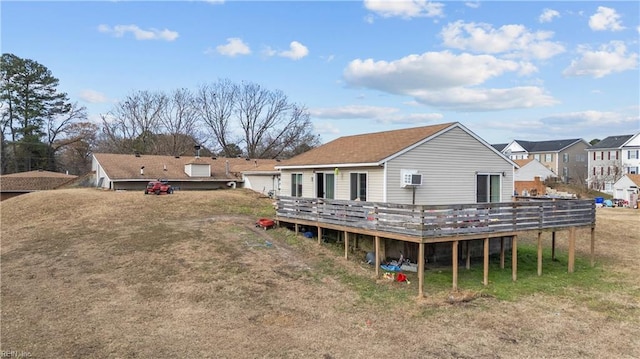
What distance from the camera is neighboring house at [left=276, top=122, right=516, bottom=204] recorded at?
568 inches

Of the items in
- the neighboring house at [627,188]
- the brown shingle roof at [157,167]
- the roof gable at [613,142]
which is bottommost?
the neighboring house at [627,188]

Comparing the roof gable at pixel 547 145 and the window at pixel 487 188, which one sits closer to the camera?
the window at pixel 487 188

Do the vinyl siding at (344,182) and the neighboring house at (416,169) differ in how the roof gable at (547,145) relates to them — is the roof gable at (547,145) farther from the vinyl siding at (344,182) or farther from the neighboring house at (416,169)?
the vinyl siding at (344,182)

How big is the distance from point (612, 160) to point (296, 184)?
177ft

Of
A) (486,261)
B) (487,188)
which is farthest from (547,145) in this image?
(486,261)

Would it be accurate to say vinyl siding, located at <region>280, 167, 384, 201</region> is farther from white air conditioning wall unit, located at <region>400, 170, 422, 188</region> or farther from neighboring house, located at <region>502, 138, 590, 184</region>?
neighboring house, located at <region>502, 138, 590, 184</region>

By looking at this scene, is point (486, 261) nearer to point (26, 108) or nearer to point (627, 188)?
point (627, 188)

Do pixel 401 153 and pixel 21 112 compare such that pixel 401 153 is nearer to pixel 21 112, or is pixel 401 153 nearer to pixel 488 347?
pixel 488 347

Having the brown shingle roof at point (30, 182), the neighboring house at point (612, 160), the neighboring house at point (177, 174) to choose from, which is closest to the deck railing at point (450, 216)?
the neighboring house at point (177, 174)

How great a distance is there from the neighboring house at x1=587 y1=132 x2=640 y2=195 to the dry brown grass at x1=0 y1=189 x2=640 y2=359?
140 feet

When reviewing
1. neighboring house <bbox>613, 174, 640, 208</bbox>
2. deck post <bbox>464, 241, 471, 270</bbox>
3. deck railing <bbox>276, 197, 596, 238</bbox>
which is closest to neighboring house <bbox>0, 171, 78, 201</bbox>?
deck railing <bbox>276, 197, 596, 238</bbox>

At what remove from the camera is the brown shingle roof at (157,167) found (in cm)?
2969

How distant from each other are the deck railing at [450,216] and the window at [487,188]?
308cm

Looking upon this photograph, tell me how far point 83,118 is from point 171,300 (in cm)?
5168
